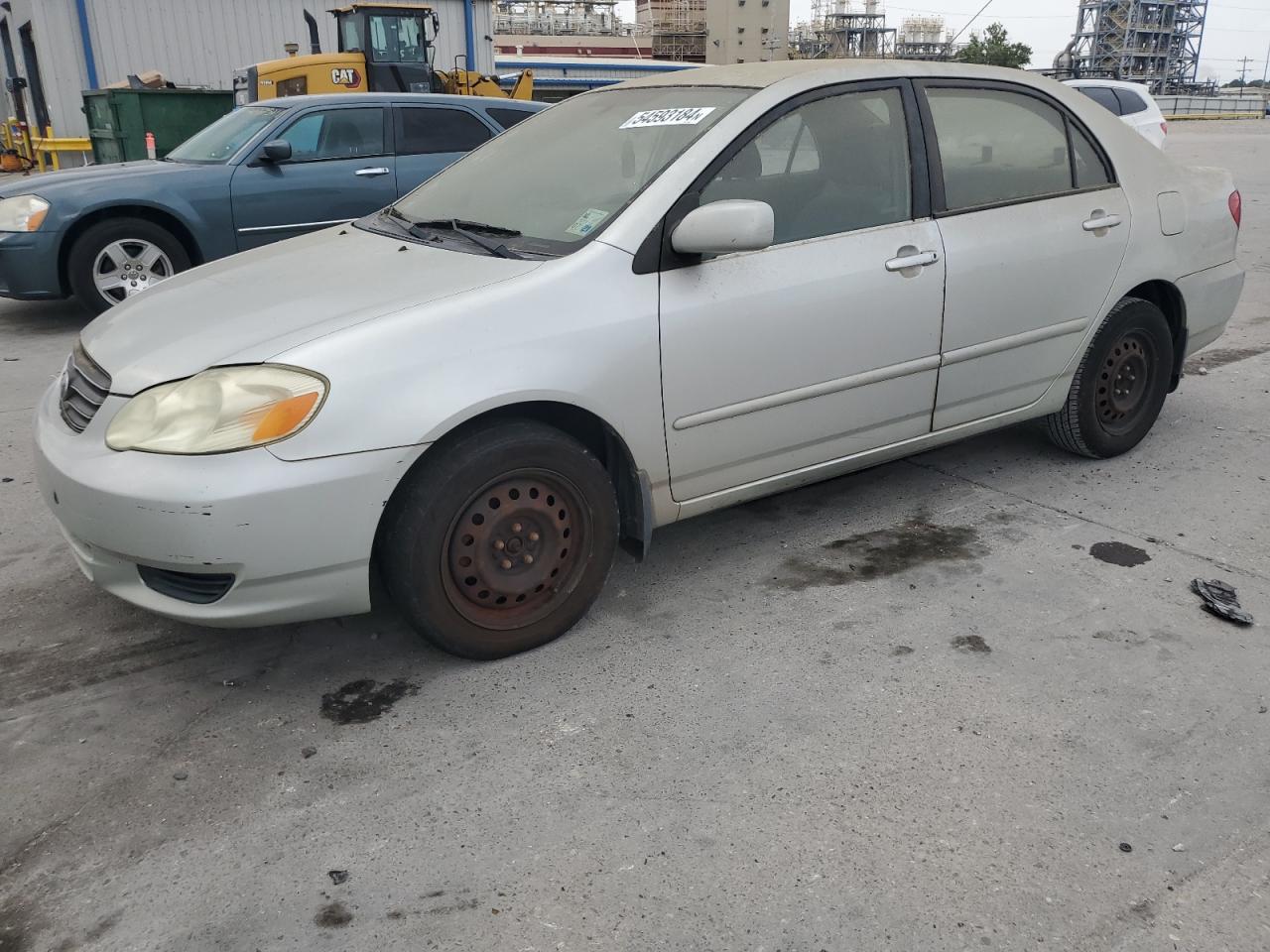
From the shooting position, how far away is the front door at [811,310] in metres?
3.10

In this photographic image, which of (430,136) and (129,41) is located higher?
(129,41)

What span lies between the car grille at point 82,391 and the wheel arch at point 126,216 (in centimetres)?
466

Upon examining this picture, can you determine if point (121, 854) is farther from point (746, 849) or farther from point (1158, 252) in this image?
point (1158, 252)

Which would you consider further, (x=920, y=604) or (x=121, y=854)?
(x=920, y=604)

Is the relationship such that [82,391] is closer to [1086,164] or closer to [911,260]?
[911,260]

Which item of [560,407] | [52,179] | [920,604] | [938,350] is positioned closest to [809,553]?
[920,604]

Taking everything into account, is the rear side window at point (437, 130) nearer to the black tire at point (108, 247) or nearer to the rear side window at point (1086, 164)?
the black tire at point (108, 247)

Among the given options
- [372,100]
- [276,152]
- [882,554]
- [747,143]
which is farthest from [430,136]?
[882,554]

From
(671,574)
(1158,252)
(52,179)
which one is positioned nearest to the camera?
(671,574)

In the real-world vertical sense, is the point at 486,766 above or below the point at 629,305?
below

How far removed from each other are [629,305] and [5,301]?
24.9 feet

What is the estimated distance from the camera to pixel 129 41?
19438 millimetres

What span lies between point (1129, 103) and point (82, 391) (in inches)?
528

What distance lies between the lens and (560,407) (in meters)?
2.96
